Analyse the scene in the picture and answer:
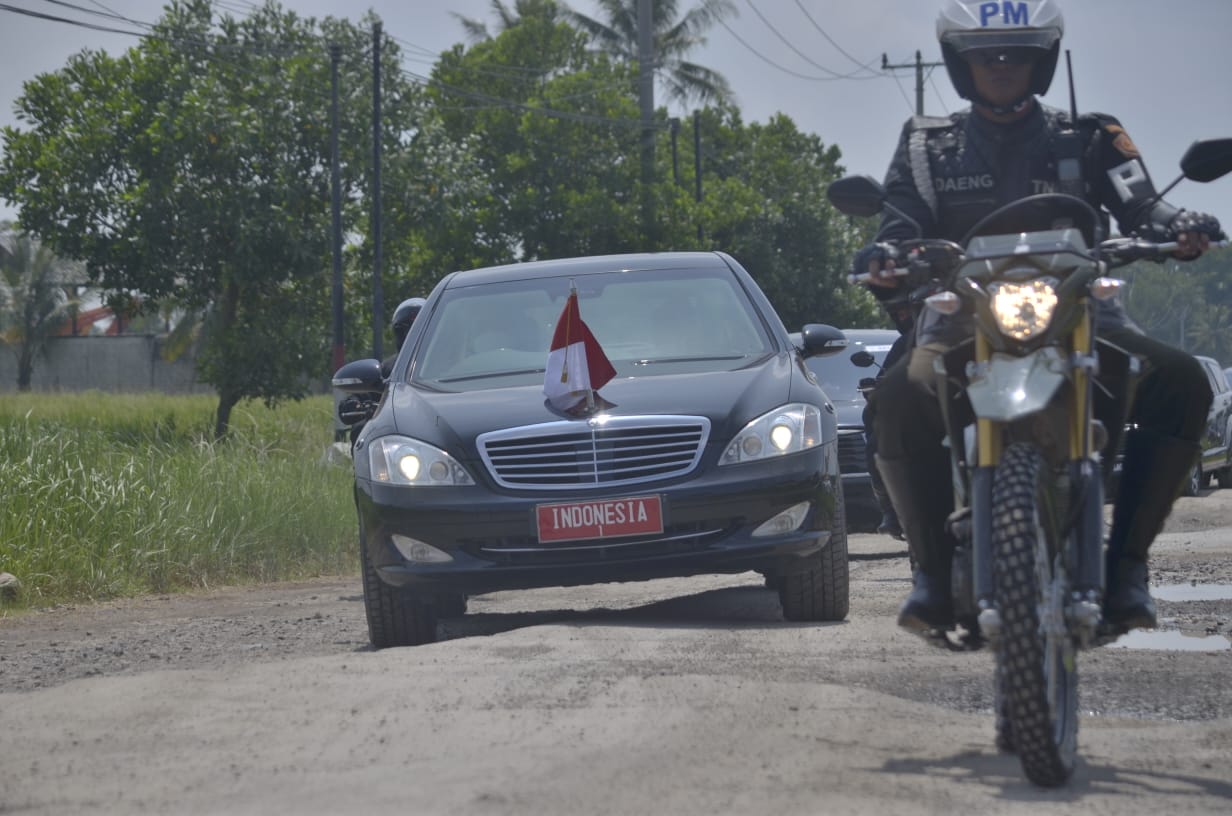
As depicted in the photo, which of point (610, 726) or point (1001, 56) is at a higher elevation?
point (1001, 56)

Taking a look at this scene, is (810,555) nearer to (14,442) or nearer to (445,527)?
(445,527)

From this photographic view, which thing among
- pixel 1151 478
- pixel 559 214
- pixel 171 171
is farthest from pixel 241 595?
pixel 559 214

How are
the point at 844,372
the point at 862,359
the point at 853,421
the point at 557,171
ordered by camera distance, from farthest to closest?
the point at 557,171
the point at 844,372
the point at 853,421
the point at 862,359

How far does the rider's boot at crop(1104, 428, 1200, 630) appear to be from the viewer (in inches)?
187

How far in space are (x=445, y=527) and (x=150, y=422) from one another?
23.1m

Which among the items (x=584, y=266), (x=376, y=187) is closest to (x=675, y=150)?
(x=376, y=187)

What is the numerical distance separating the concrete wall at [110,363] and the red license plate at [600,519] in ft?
206

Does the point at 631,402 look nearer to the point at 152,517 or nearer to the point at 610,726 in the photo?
the point at 610,726

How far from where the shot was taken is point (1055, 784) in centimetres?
413

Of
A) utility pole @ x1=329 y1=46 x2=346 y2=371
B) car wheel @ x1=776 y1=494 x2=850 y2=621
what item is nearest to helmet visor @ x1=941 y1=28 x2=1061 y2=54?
car wheel @ x1=776 y1=494 x2=850 y2=621

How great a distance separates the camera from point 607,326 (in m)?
8.47

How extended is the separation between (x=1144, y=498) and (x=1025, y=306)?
830 millimetres

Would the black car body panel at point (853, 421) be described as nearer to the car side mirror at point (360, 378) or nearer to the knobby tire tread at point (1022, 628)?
the car side mirror at point (360, 378)

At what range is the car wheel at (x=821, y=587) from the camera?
7.56 metres
